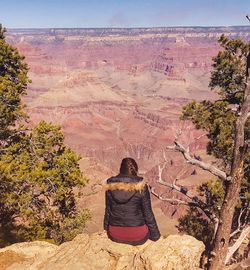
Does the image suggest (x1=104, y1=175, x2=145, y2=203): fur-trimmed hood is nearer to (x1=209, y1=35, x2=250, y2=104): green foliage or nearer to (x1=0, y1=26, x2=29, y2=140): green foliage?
(x1=0, y1=26, x2=29, y2=140): green foliage

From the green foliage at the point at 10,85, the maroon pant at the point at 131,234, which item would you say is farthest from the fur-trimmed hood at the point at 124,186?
the green foliage at the point at 10,85

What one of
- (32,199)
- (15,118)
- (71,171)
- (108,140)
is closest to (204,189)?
(71,171)

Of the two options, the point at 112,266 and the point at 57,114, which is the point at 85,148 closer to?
the point at 57,114

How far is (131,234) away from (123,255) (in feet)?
1.61

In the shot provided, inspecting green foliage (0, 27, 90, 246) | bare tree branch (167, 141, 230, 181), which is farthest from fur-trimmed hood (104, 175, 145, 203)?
green foliage (0, 27, 90, 246)

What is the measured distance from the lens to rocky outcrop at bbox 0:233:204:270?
27.2 feet

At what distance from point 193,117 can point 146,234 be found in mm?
13889

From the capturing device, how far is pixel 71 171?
1884cm

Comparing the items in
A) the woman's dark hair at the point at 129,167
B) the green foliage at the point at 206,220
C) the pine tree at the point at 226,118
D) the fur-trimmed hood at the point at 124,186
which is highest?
the pine tree at the point at 226,118

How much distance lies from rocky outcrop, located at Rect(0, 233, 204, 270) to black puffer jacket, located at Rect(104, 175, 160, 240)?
482 mm

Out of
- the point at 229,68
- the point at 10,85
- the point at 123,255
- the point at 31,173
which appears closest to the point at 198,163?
the point at 123,255

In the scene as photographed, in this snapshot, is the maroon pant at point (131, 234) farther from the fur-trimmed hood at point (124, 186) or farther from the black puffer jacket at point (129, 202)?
the fur-trimmed hood at point (124, 186)

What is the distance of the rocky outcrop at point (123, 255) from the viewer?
829 centimetres

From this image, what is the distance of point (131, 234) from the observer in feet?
28.3
